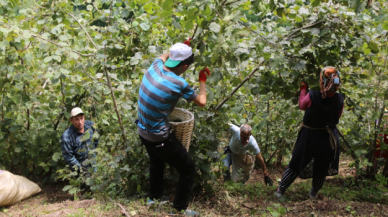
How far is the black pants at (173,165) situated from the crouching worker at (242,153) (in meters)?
1.58

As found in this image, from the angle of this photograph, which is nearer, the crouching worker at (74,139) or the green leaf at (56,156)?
the crouching worker at (74,139)

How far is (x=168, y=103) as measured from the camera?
2.97 meters

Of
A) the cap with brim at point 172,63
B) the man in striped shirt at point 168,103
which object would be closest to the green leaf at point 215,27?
the man in striped shirt at point 168,103

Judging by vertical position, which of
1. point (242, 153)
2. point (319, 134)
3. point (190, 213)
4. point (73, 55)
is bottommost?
point (242, 153)

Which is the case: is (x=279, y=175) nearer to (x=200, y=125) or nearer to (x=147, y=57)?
(x=200, y=125)

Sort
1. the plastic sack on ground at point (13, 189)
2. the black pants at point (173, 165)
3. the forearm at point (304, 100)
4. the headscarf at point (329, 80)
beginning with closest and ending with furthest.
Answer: the black pants at point (173, 165) → the headscarf at point (329, 80) → the forearm at point (304, 100) → the plastic sack on ground at point (13, 189)

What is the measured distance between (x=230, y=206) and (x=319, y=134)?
1242 millimetres

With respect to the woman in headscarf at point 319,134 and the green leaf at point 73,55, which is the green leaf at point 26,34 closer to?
the green leaf at point 73,55

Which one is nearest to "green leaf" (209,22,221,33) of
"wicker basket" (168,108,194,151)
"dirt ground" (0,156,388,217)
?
"wicker basket" (168,108,194,151)

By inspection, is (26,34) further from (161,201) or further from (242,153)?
(242,153)

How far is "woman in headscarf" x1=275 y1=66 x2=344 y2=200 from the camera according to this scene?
11.6 ft

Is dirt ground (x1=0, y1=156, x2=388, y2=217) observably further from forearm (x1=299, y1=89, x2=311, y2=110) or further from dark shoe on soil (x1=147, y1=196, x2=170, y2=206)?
forearm (x1=299, y1=89, x2=311, y2=110)

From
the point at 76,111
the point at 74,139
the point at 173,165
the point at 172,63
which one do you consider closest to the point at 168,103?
the point at 172,63

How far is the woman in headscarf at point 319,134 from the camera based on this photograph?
3.52 m
